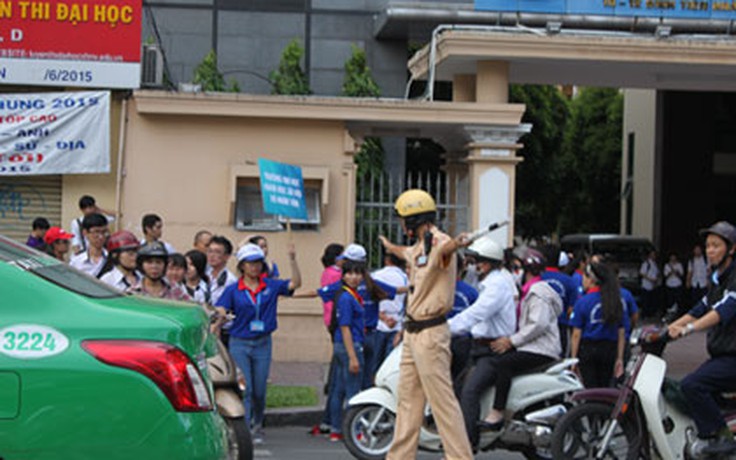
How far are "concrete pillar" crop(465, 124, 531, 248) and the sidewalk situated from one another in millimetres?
2725

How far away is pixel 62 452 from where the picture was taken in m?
4.71

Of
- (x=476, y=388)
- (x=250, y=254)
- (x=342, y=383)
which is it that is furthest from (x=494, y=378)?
(x=250, y=254)

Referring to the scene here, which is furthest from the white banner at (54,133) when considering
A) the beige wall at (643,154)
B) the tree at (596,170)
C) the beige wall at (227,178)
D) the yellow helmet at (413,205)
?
the tree at (596,170)

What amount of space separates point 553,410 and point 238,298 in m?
2.79

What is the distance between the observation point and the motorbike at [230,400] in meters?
7.56

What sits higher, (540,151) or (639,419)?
(540,151)

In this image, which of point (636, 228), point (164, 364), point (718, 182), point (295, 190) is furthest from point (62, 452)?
point (636, 228)

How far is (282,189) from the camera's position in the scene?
547 inches

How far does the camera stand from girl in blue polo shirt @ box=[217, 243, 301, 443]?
1017 centimetres

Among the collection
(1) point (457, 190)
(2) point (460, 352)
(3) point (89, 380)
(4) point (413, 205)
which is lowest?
(2) point (460, 352)

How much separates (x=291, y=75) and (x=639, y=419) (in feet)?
41.7

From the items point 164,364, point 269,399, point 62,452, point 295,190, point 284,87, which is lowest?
Result: point 269,399

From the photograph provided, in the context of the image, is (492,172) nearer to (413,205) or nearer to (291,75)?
(291,75)

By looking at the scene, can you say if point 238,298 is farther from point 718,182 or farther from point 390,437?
point 718,182
